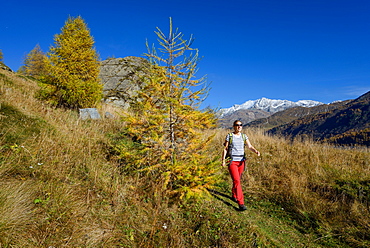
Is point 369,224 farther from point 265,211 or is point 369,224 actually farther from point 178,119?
point 178,119

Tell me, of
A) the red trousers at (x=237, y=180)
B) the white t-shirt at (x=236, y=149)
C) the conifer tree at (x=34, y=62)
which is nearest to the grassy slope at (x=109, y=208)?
the red trousers at (x=237, y=180)

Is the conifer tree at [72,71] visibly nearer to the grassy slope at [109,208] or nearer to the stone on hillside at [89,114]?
the stone on hillside at [89,114]

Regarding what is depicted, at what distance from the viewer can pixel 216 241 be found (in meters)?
3.52

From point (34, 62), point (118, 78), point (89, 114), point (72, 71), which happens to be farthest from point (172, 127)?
point (34, 62)

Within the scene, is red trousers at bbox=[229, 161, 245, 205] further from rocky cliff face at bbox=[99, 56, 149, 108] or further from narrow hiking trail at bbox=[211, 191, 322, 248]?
rocky cliff face at bbox=[99, 56, 149, 108]

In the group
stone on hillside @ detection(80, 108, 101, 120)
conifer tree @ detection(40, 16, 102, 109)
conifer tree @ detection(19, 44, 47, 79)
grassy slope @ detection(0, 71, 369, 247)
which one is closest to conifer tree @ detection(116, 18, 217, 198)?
grassy slope @ detection(0, 71, 369, 247)

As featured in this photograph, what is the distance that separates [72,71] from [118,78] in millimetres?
4969

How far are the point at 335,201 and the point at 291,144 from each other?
557 cm

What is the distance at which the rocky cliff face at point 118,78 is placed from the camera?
15.6 m

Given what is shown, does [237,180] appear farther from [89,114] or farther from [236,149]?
[89,114]

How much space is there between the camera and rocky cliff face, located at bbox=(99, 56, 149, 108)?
15633mm

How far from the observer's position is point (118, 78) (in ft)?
55.5

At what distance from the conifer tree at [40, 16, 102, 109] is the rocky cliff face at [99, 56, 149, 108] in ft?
9.16

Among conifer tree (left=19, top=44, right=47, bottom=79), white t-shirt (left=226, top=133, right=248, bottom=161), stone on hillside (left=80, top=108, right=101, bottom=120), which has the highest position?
conifer tree (left=19, top=44, right=47, bottom=79)
